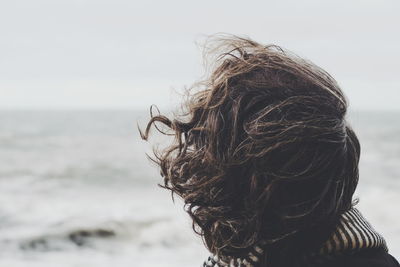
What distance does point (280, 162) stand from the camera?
140 cm

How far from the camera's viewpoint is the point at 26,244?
6930 millimetres

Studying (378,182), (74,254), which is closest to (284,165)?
(74,254)

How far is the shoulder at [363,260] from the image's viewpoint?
4.54ft

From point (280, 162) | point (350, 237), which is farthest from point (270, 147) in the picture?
point (350, 237)

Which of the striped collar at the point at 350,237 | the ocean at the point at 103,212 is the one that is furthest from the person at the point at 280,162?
the ocean at the point at 103,212

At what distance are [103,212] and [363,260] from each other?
28.1 ft

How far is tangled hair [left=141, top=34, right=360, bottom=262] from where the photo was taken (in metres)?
1.37

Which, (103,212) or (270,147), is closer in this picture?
(270,147)

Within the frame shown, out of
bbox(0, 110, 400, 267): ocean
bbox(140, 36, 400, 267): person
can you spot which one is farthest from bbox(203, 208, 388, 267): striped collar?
bbox(0, 110, 400, 267): ocean

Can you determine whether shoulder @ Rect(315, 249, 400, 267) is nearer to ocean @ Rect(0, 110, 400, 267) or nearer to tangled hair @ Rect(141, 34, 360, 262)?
tangled hair @ Rect(141, 34, 360, 262)

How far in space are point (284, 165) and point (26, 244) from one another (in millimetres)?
6121

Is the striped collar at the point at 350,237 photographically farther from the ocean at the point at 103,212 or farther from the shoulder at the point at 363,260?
the ocean at the point at 103,212

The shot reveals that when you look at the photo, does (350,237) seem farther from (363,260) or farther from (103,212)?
(103,212)

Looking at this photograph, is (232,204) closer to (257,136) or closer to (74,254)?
(257,136)
